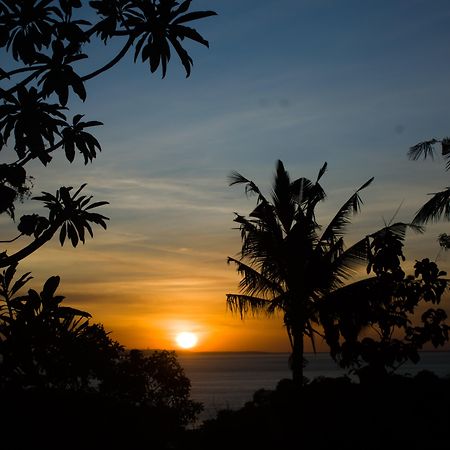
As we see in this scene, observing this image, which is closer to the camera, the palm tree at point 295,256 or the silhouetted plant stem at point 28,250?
the silhouetted plant stem at point 28,250

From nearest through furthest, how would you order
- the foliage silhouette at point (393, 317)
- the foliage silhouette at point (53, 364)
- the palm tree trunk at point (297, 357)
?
1. the foliage silhouette at point (53, 364)
2. the foliage silhouette at point (393, 317)
3. the palm tree trunk at point (297, 357)

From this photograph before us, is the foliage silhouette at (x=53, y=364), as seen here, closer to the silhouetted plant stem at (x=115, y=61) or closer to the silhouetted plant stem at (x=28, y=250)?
the silhouetted plant stem at (x=28, y=250)

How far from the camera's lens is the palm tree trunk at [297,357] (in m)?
17.6

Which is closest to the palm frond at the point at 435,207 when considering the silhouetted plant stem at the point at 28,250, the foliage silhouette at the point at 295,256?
the foliage silhouette at the point at 295,256

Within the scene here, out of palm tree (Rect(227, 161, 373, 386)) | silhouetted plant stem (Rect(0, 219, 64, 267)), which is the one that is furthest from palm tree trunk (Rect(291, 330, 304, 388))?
silhouetted plant stem (Rect(0, 219, 64, 267))

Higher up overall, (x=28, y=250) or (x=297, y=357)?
(x=28, y=250)

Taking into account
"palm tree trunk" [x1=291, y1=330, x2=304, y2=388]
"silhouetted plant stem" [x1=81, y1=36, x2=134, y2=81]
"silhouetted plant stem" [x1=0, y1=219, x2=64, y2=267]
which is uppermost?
"silhouetted plant stem" [x1=81, y1=36, x2=134, y2=81]

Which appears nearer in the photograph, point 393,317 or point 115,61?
point 115,61

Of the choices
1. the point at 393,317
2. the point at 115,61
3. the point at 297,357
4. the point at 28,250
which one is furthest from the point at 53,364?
the point at 297,357

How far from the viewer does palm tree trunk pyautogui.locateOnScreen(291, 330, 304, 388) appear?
1758 centimetres

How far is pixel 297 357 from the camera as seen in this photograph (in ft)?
59.2

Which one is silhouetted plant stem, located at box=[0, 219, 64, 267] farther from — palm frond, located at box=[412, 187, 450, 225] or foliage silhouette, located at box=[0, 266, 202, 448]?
palm frond, located at box=[412, 187, 450, 225]

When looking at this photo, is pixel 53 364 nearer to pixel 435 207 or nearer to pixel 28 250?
pixel 28 250

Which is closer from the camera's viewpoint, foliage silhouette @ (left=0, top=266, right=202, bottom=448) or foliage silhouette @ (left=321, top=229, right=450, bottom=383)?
foliage silhouette @ (left=0, top=266, right=202, bottom=448)
